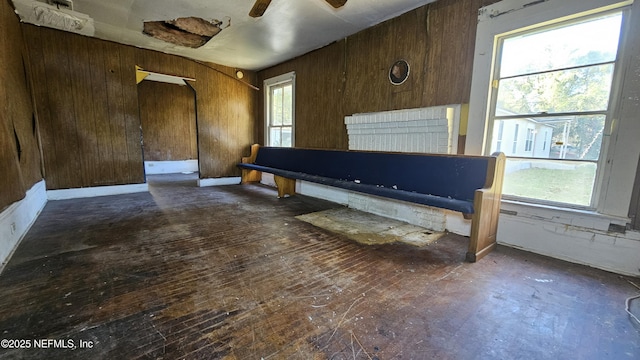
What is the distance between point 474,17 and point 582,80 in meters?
1.23

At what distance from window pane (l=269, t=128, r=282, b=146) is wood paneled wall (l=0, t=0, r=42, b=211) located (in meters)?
3.99

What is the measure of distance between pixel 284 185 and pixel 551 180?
12.3 ft

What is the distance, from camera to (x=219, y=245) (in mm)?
2576

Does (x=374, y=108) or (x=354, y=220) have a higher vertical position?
(x=374, y=108)

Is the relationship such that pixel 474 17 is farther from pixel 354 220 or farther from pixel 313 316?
pixel 313 316

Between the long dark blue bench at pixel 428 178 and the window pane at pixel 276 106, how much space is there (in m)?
1.89

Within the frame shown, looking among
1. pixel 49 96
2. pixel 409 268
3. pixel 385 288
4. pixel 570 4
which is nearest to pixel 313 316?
pixel 385 288

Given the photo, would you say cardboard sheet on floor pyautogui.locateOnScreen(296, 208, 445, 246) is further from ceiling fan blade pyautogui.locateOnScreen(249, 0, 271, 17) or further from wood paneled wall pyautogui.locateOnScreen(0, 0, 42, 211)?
wood paneled wall pyautogui.locateOnScreen(0, 0, 42, 211)

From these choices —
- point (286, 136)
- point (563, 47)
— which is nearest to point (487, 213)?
point (563, 47)

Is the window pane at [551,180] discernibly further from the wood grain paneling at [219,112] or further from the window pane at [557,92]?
the wood grain paneling at [219,112]

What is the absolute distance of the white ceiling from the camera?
3243 mm

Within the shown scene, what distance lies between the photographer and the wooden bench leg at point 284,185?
4.77m

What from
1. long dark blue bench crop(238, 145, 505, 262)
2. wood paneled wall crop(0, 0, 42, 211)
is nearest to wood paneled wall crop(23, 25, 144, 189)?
wood paneled wall crop(0, 0, 42, 211)

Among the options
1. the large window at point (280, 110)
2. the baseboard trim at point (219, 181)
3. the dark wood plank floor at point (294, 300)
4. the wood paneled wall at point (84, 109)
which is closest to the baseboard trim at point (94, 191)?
the wood paneled wall at point (84, 109)
